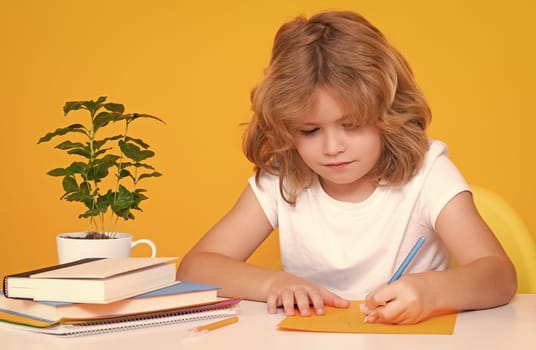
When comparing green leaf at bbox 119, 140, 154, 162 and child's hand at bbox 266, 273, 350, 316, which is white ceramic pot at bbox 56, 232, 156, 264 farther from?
child's hand at bbox 266, 273, 350, 316

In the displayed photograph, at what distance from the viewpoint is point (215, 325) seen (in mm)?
1245

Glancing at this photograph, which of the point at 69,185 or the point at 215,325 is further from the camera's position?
the point at 69,185

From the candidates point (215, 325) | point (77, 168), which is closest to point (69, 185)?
point (77, 168)

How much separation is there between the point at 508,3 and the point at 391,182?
0.91m

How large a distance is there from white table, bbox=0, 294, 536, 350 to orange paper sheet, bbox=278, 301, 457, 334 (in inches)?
0.7

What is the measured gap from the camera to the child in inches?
59.2

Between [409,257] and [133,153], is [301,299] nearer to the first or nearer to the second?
[409,257]

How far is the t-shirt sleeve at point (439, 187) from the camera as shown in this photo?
1.66 m

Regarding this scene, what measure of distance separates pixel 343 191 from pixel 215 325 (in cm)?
64

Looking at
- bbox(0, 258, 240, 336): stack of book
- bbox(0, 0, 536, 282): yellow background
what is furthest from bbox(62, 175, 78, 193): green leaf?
bbox(0, 0, 536, 282): yellow background

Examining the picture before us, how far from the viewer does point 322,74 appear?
1.60 metres

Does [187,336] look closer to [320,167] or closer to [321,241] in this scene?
[320,167]

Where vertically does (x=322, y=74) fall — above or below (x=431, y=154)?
above

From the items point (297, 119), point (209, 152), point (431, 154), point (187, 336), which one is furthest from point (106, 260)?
point (209, 152)
